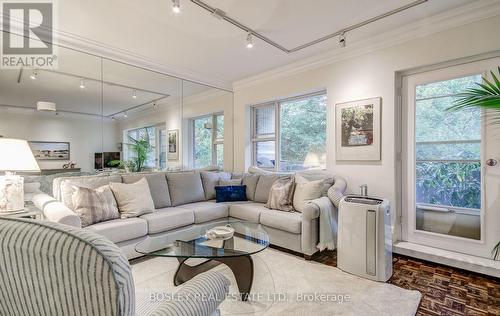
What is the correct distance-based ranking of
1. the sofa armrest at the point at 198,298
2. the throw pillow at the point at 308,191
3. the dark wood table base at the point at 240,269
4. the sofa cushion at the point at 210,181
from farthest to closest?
1. the sofa cushion at the point at 210,181
2. the throw pillow at the point at 308,191
3. the dark wood table base at the point at 240,269
4. the sofa armrest at the point at 198,298

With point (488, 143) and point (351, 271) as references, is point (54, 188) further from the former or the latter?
point (488, 143)

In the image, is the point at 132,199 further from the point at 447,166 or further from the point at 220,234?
Answer: the point at 447,166

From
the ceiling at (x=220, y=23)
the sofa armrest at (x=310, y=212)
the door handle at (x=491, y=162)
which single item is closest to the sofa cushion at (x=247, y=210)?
the sofa armrest at (x=310, y=212)

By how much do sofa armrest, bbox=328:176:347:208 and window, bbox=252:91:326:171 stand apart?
538mm

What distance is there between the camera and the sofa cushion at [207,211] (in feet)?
10.3

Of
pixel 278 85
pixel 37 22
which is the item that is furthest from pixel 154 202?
pixel 278 85

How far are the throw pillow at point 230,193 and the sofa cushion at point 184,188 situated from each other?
26 centimetres

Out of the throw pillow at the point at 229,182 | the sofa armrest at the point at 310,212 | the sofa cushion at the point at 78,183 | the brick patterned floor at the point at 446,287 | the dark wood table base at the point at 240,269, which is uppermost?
the sofa cushion at the point at 78,183

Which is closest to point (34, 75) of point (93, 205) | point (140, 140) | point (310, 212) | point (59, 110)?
point (59, 110)

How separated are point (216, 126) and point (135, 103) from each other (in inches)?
61.7

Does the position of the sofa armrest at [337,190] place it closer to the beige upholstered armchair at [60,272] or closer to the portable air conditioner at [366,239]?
the portable air conditioner at [366,239]

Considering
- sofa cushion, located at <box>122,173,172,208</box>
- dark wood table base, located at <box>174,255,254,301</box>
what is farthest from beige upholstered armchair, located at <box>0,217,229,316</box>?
sofa cushion, located at <box>122,173,172,208</box>

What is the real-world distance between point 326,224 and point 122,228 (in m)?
2.18

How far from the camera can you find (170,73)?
380cm
